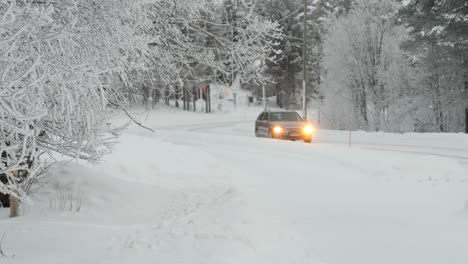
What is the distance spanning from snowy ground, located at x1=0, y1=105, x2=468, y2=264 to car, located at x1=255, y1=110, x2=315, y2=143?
7089 mm

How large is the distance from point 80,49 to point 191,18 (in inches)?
133

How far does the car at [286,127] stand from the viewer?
19125mm

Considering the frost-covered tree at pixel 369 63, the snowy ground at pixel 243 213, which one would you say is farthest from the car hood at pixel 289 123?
the frost-covered tree at pixel 369 63

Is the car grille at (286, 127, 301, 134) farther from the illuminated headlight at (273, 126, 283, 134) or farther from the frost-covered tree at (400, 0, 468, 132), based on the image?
the frost-covered tree at (400, 0, 468, 132)

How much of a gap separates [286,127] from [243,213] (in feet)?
43.2

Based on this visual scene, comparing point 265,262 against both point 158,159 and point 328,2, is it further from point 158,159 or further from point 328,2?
point 328,2

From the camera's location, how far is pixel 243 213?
20.6 ft

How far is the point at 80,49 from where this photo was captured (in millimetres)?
4164

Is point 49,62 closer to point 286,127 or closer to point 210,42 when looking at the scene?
point 210,42

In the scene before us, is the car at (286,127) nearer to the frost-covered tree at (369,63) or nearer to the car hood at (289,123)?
the car hood at (289,123)

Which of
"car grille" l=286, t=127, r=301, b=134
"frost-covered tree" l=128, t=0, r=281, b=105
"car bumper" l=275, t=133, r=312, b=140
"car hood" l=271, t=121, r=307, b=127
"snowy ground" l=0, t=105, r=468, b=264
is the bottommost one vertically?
"snowy ground" l=0, t=105, r=468, b=264

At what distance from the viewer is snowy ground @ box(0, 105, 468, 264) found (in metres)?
4.78

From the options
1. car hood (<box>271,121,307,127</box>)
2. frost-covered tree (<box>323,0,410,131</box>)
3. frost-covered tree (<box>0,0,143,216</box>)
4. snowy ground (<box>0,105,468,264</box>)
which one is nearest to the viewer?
frost-covered tree (<box>0,0,143,216</box>)

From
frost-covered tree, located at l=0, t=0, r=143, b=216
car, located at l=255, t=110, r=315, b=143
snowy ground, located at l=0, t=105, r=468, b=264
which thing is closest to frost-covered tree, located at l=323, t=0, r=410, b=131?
car, located at l=255, t=110, r=315, b=143
